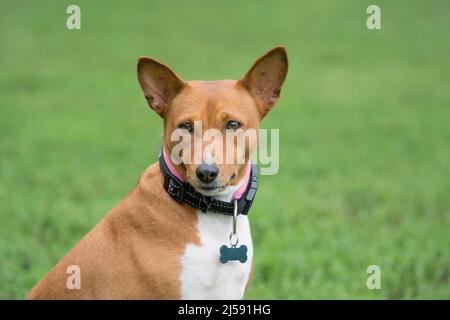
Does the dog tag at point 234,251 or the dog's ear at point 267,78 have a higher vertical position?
the dog's ear at point 267,78

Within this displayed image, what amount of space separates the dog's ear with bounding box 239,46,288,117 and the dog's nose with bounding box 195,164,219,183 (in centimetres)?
65

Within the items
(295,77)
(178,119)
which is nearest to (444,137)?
(295,77)

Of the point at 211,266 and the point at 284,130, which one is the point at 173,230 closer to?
the point at 211,266

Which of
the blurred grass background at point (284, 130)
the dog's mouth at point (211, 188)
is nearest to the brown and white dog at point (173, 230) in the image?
the dog's mouth at point (211, 188)

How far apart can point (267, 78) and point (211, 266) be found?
1.15 metres

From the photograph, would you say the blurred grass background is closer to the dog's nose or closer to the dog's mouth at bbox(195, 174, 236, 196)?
the dog's mouth at bbox(195, 174, 236, 196)

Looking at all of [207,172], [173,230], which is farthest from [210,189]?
[173,230]

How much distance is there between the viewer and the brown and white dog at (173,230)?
13.2 feet

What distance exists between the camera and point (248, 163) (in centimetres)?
428

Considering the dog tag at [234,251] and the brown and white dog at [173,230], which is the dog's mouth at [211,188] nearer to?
the brown and white dog at [173,230]

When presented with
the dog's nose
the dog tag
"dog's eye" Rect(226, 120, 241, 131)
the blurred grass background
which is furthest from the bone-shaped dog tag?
the blurred grass background

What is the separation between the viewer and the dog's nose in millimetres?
3898

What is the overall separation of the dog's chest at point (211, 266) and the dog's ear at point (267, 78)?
742 millimetres
